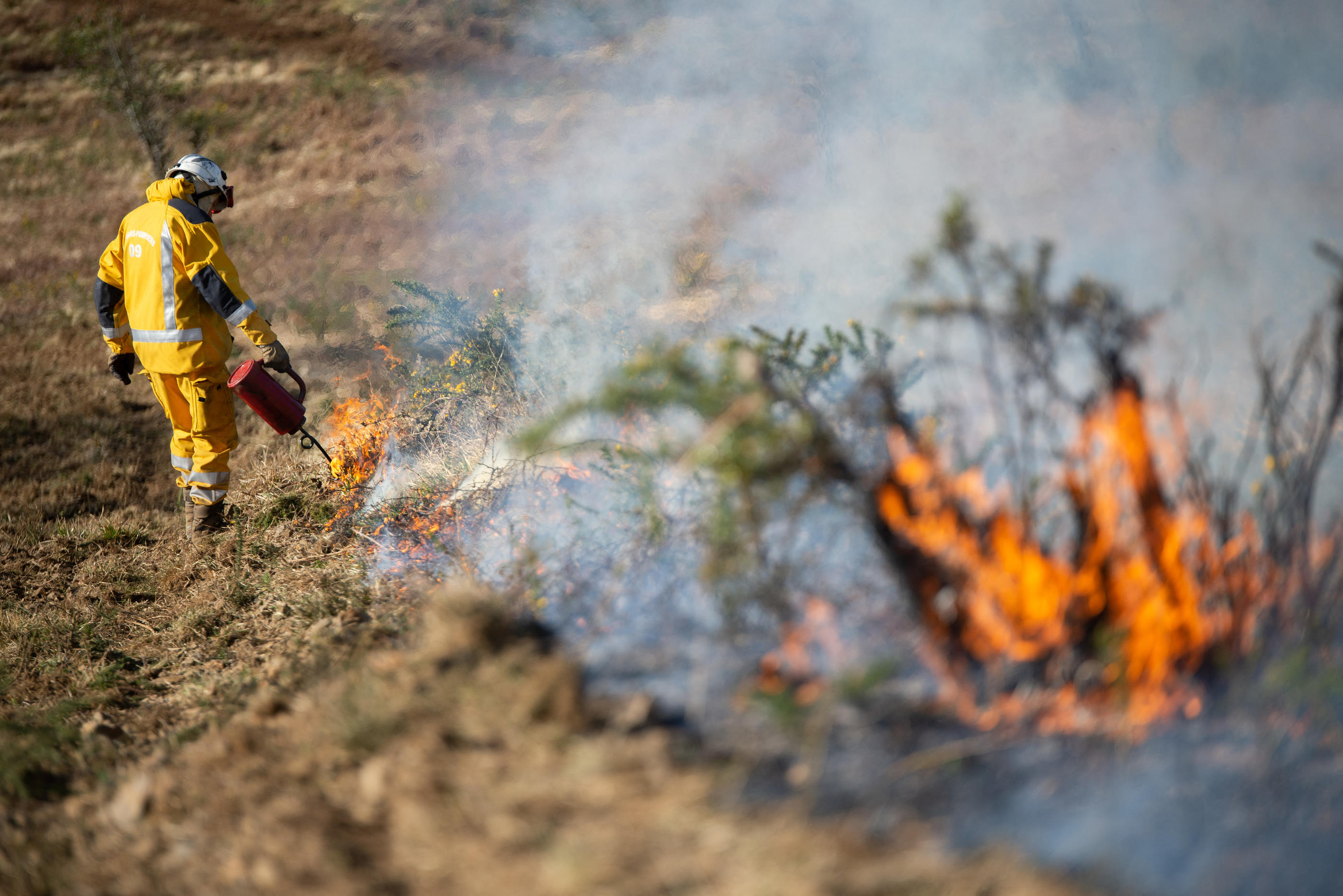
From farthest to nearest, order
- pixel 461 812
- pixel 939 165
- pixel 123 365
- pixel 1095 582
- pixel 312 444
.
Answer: pixel 312 444, pixel 123 365, pixel 939 165, pixel 1095 582, pixel 461 812

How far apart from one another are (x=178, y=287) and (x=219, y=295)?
28cm

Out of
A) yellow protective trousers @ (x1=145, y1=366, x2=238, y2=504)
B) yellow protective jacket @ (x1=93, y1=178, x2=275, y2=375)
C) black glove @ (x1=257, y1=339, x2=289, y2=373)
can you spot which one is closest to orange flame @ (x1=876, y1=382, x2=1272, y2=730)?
black glove @ (x1=257, y1=339, x2=289, y2=373)

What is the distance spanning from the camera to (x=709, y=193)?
516 cm

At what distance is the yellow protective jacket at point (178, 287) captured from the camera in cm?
408

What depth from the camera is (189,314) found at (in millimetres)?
4191

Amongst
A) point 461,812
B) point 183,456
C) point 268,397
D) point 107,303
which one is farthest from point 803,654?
point 107,303

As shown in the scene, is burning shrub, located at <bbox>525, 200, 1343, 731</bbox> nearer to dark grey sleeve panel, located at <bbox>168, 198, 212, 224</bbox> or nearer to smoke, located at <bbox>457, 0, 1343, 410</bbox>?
smoke, located at <bbox>457, 0, 1343, 410</bbox>

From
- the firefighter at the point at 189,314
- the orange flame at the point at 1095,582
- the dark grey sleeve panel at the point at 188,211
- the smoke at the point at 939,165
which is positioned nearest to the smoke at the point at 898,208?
the smoke at the point at 939,165

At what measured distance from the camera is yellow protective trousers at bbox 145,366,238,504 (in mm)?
4320

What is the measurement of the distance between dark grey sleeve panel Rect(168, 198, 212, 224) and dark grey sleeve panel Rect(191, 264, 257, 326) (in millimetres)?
283

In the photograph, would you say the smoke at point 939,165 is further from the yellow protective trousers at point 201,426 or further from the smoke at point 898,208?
the yellow protective trousers at point 201,426

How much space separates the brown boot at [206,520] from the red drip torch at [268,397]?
0.67 m

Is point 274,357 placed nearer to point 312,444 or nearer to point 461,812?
point 312,444

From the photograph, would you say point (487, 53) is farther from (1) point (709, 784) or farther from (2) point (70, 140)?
(1) point (709, 784)
